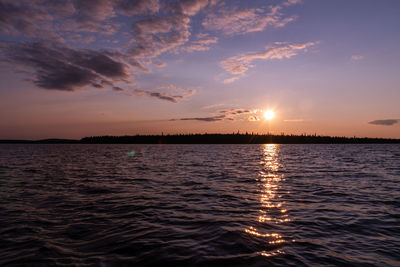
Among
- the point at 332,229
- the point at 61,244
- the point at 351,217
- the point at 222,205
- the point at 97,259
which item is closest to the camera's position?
the point at 97,259

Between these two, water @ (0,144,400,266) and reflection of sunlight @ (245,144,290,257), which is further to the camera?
reflection of sunlight @ (245,144,290,257)

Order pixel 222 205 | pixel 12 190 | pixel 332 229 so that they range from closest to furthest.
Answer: pixel 332 229 → pixel 222 205 → pixel 12 190

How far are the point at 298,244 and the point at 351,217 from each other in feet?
16.4

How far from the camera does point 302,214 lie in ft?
39.0

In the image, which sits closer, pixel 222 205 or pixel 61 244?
pixel 61 244

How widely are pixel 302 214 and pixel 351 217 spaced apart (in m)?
2.20

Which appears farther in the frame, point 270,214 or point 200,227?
point 270,214

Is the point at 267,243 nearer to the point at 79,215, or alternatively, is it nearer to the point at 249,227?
the point at 249,227

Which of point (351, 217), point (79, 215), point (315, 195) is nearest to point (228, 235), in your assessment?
point (351, 217)

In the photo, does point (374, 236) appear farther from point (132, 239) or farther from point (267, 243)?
point (132, 239)

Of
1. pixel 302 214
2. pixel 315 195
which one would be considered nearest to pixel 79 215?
pixel 302 214

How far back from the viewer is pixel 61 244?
8.30 metres

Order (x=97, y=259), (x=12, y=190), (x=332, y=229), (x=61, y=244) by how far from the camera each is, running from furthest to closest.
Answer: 1. (x=12, y=190)
2. (x=332, y=229)
3. (x=61, y=244)
4. (x=97, y=259)

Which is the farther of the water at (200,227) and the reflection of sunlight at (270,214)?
the reflection of sunlight at (270,214)
